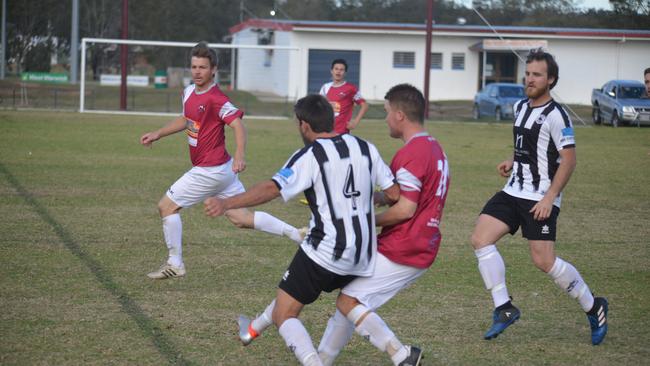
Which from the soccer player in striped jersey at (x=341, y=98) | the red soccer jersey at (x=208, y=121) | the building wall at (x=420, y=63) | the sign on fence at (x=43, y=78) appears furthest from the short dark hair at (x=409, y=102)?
the sign on fence at (x=43, y=78)

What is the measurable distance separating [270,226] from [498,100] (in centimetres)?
3023

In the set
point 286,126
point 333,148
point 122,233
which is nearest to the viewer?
point 333,148

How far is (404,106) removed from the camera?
16.2ft

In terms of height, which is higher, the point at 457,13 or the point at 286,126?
the point at 457,13

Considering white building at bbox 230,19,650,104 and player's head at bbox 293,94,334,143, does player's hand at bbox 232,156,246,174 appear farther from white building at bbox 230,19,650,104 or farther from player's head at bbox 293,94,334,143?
white building at bbox 230,19,650,104

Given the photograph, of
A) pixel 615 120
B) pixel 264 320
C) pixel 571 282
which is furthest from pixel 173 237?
pixel 615 120

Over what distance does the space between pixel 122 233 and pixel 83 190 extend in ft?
11.8

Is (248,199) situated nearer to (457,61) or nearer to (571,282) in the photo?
(571,282)

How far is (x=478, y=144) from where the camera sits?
23391 mm

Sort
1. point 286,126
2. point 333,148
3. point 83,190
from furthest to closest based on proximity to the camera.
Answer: point 286,126
point 83,190
point 333,148

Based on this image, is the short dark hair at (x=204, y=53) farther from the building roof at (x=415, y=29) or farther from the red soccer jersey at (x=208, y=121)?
the building roof at (x=415, y=29)

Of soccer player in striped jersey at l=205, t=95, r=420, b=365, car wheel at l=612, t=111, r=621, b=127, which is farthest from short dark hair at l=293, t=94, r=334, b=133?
car wheel at l=612, t=111, r=621, b=127

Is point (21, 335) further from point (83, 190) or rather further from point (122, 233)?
point (83, 190)

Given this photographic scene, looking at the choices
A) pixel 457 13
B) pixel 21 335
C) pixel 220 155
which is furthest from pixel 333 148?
pixel 457 13
